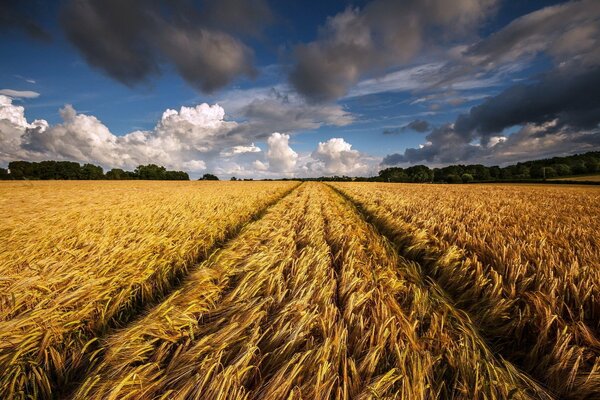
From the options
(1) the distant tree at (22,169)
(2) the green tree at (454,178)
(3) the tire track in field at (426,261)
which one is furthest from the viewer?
(2) the green tree at (454,178)

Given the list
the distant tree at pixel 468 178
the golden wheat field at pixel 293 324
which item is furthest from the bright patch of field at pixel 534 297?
the distant tree at pixel 468 178

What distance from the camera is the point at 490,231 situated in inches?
237

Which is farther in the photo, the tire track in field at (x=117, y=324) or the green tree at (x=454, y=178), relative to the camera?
the green tree at (x=454, y=178)

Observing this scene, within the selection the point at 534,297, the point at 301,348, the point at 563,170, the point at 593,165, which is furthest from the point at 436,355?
the point at 593,165

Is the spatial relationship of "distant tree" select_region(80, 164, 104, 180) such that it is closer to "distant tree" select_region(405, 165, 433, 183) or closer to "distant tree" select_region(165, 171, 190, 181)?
"distant tree" select_region(165, 171, 190, 181)

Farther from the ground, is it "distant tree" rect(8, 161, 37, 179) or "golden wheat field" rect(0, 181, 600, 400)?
"distant tree" rect(8, 161, 37, 179)

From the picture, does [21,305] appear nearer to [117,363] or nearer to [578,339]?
[117,363]

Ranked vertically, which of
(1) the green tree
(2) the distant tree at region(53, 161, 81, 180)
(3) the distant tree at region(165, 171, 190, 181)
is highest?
(2) the distant tree at region(53, 161, 81, 180)

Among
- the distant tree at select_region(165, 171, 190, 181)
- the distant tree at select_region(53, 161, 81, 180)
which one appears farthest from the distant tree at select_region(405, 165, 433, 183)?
the distant tree at select_region(53, 161, 81, 180)

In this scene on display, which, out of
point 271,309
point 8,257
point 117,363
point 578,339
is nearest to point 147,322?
point 117,363

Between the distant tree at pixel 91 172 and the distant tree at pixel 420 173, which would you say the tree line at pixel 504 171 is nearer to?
the distant tree at pixel 420 173

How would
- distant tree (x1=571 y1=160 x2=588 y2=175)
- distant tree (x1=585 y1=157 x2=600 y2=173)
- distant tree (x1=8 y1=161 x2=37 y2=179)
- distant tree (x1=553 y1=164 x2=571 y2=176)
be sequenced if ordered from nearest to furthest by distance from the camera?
distant tree (x1=585 y1=157 x2=600 y2=173) → distant tree (x1=571 y1=160 x2=588 y2=175) → distant tree (x1=553 y1=164 x2=571 y2=176) → distant tree (x1=8 y1=161 x2=37 y2=179)

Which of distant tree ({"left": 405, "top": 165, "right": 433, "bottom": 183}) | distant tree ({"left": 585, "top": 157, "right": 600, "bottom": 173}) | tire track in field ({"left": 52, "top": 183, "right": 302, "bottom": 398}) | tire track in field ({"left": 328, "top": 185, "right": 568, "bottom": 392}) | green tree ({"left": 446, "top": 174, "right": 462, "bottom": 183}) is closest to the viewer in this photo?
tire track in field ({"left": 52, "top": 183, "right": 302, "bottom": 398})

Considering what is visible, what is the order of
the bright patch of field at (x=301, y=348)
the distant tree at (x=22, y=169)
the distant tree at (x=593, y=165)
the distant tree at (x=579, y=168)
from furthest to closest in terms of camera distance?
the distant tree at (x=22, y=169)
the distant tree at (x=579, y=168)
the distant tree at (x=593, y=165)
the bright patch of field at (x=301, y=348)
